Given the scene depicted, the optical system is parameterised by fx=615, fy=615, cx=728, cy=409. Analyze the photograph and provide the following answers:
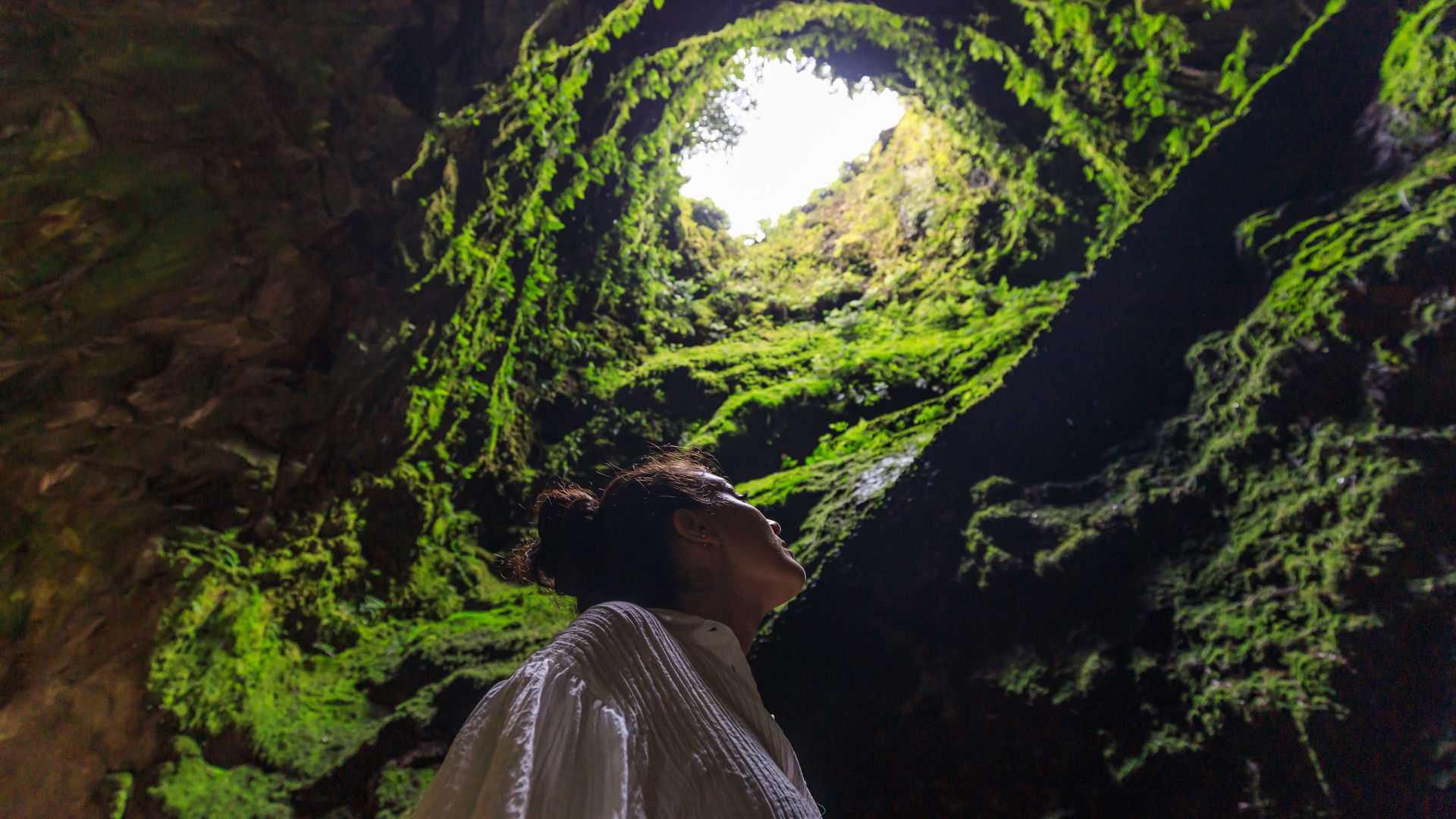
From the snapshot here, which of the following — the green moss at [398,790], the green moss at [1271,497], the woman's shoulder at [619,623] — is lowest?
the green moss at [398,790]

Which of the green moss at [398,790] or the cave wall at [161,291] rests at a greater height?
the cave wall at [161,291]

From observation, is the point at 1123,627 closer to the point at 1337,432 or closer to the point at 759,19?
the point at 1337,432

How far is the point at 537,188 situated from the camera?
5.04 meters

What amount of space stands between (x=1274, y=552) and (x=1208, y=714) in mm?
620

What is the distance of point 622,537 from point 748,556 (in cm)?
37

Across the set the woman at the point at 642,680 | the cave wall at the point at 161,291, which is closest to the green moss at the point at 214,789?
the cave wall at the point at 161,291

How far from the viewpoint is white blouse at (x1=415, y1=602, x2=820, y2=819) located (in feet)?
3.03

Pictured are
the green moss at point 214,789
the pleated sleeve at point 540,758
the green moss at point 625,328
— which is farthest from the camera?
the green moss at point 625,328

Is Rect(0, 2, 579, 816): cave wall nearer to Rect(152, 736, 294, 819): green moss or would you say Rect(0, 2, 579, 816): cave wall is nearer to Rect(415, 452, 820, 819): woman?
Rect(152, 736, 294, 819): green moss

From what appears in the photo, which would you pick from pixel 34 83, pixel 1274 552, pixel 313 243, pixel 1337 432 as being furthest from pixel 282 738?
pixel 1337 432

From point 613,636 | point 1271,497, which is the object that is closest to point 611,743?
point 613,636

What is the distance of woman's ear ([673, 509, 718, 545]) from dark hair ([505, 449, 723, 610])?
0.05 ft

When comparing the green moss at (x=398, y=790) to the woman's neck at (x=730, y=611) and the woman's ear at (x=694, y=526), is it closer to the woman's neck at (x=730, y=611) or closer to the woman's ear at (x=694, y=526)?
the woman's neck at (x=730, y=611)

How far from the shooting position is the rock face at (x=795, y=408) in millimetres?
2094
